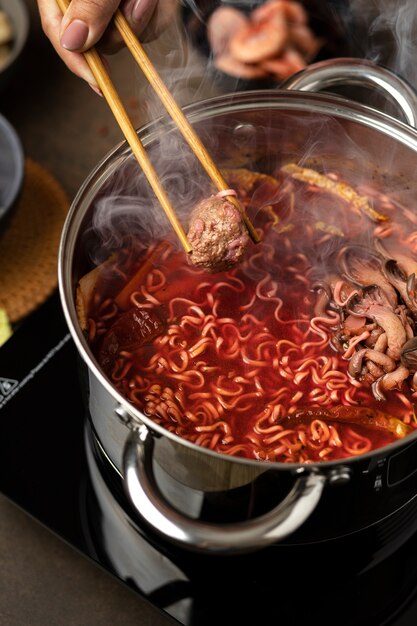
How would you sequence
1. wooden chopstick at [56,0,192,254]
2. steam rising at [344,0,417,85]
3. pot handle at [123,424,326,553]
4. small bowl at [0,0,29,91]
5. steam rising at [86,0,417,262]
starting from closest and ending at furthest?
pot handle at [123,424,326,553] → wooden chopstick at [56,0,192,254] → steam rising at [86,0,417,262] → steam rising at [344,0,417,85] → small bowl at [0,0,29,91]

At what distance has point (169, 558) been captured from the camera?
2627 mm

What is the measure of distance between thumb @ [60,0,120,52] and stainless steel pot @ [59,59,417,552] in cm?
35

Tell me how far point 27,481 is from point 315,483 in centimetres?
117

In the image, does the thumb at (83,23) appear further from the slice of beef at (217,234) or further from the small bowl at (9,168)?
the small bowl at (9,168)

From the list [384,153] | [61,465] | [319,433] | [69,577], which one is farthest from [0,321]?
[384,153]

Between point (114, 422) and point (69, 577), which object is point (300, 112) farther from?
point (69, 577)

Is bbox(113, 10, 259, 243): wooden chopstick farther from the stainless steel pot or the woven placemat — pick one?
the woven placemat

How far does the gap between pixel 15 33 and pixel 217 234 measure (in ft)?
7.69

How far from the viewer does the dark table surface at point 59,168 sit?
270 centimetres

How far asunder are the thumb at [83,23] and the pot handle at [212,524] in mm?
1300

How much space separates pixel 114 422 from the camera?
7.36 feet

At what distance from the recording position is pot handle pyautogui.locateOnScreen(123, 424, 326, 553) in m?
2.00

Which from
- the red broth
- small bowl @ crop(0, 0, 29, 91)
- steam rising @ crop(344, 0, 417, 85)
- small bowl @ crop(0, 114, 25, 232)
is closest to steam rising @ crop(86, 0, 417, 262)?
steam rising @ crop(344, 0, 417, 85)

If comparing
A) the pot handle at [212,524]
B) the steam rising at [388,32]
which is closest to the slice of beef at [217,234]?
the pot handle at [212,524]
